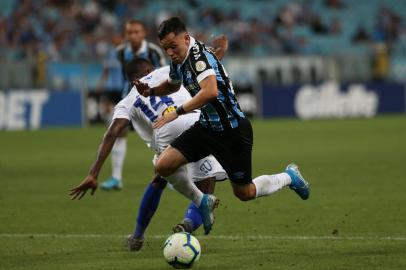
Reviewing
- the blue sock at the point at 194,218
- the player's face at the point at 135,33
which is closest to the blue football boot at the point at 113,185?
the player's face at the point at 135,33

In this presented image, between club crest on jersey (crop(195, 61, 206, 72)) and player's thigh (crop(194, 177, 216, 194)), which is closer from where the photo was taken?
club crest on jersey (crop(195, 61, 206, 72))

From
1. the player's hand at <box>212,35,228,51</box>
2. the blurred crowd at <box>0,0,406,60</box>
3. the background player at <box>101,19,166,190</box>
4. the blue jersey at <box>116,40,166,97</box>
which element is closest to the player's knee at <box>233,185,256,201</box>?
the player's hand at <box>212,35,228,51</box>

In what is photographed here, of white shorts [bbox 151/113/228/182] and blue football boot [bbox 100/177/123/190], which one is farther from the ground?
white shorts [bbox 151/113/228/182]

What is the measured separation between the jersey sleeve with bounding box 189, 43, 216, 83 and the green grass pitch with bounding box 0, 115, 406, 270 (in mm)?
1486

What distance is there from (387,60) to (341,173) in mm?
15931

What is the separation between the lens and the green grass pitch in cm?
789

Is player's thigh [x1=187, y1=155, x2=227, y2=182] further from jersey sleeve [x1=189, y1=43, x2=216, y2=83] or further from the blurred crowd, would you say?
the blurred crowd

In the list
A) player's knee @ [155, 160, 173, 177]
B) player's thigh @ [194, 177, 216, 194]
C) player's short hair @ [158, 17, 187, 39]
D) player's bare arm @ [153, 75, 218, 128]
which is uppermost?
player's short hair @ [158, 17, 187, 39]

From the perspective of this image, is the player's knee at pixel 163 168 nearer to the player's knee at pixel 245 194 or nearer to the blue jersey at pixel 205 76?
the blue jersey at pixel 205 76

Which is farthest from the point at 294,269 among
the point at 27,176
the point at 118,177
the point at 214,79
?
the point at 27,176

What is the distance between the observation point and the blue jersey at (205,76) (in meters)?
7.72

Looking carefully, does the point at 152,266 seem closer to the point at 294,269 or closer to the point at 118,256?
the point at 118,256

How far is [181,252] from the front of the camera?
24.2 feet

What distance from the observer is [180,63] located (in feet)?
26.0
